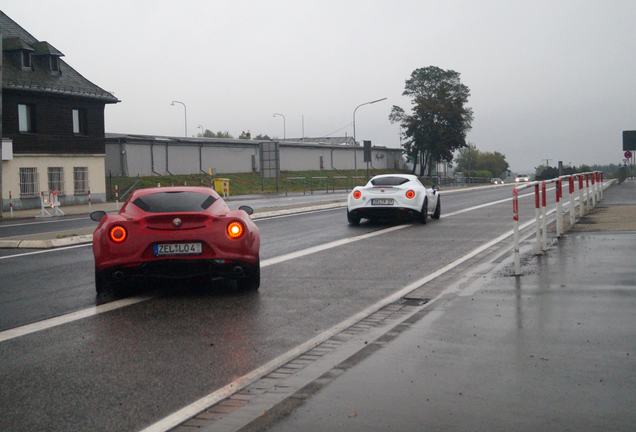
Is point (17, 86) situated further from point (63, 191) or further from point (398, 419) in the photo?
point (398, 419)

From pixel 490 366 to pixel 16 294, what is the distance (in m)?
6.50

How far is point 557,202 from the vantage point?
15.5m

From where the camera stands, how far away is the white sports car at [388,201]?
21.2 m

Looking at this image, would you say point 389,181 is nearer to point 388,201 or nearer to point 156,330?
point 388,201

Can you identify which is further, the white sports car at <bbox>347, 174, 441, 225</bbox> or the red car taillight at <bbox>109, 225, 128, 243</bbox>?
the white sports car at <bbox>347, 174, 441, 225</bbox>

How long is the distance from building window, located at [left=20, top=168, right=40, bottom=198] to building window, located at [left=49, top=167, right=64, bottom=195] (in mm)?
1201

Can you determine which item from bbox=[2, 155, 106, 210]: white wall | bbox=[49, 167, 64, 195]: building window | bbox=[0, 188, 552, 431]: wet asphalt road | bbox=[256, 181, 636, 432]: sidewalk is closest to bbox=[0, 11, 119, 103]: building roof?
bbox=[2, 155, 106, 210]: white wall

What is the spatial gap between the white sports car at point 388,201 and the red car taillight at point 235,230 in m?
11.5

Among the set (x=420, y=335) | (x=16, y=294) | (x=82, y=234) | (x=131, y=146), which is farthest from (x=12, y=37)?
(x=420, y=335)

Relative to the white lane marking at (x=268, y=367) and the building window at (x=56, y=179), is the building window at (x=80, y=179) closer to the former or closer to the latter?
the building window at (x=56, y=179)

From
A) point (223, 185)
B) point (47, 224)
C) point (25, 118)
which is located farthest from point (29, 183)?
point (47, 224)

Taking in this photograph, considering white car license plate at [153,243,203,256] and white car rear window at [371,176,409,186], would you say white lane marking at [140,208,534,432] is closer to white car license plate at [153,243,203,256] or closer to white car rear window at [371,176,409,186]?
white car license plate at [153,243,203,256]

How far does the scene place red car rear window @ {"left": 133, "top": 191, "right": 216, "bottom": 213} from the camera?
10062 millimetres

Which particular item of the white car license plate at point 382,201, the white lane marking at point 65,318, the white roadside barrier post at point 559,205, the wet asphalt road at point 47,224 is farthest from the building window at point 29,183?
the white lane marking at point 65,318
